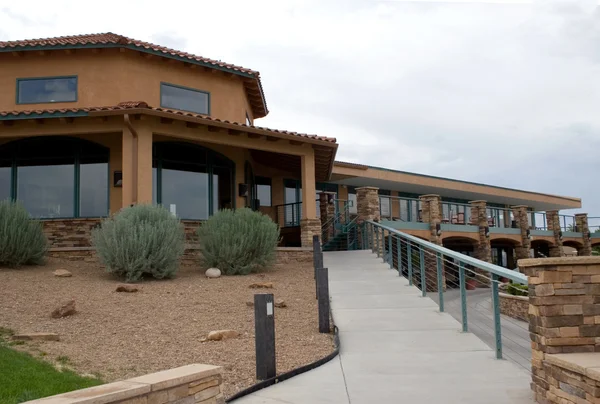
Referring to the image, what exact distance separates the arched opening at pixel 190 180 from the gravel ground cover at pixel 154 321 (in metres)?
4.11

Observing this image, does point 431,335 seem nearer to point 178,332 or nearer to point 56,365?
point 178,332

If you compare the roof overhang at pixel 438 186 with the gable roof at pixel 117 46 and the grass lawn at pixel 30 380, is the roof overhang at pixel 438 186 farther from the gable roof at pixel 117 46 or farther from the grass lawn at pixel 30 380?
the grass lawn at pixel 30 380

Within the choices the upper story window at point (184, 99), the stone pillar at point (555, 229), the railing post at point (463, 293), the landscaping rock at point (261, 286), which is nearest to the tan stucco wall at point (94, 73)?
the upper story window at point (184, 99)

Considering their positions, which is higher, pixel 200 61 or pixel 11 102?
pixel 200 61

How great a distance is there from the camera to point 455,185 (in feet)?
110

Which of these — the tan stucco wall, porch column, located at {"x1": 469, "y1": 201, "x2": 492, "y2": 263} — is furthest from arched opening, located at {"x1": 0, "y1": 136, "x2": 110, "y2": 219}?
porch column, located at {"x1": 469, "y1": 201, "x2": 492, "y2": 263}

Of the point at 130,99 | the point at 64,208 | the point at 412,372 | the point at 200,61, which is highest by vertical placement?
the point at 200,61

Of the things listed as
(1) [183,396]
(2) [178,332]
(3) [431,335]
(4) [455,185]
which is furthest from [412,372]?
(4) [455,185]

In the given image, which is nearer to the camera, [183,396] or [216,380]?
[183,396]

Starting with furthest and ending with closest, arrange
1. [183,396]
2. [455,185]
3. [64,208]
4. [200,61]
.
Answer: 1. [455,185]
2. [200,61]
3. [64,208]
4. [183,396]

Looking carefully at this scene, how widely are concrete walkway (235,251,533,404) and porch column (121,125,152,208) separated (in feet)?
22.4

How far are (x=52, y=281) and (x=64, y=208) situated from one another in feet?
17.5

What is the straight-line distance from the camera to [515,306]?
55.0ft

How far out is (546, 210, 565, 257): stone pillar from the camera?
33531 mm
